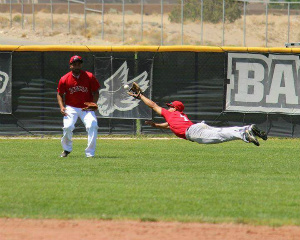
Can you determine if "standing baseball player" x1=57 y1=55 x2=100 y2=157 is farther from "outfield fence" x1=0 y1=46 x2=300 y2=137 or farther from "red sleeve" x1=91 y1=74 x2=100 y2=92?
"outfield fence" x1=0 y1=46 x2=300 y2=137

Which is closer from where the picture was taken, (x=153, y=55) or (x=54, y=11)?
(x=153, y=55)

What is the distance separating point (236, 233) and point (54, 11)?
127 ft

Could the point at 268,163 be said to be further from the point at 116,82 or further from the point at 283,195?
the point at 116,82

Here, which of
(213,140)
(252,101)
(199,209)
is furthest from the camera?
(252,101)

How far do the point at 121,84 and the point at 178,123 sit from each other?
22.8 ft

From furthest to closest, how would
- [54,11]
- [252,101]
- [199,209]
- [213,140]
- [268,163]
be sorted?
[54,11]
[252,101]
[268,163]
[213,140]
[199,209]

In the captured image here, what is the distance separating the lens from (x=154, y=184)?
9984 millimetres

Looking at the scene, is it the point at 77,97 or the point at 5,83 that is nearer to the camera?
the point at 77,97

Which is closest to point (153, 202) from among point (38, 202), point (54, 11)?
point (38, 202)

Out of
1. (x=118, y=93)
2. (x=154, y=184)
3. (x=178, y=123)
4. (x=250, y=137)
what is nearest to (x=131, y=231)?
(x=154, y=184)

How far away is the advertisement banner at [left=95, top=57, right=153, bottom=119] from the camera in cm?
1897

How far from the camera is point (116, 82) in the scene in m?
19.0

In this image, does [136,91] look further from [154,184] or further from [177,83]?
[177,83]

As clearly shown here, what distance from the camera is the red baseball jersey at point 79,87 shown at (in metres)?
13.4
